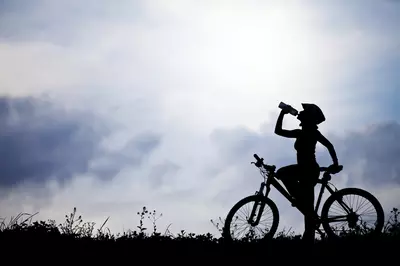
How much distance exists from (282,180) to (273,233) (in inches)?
44.3

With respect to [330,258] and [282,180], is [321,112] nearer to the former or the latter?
[282,180]

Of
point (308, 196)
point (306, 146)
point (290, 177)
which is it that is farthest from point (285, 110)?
point (308, 196)

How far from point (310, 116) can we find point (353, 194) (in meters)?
1.82

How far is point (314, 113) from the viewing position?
39.1 ft

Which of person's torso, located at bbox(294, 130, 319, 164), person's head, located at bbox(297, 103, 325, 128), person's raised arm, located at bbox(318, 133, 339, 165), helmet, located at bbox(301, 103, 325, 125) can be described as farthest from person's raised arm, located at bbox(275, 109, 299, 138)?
person's raised arm, located at bbox(318, 133, 339, 165)

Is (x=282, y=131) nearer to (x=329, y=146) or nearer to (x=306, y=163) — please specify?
(x=306, y=163)

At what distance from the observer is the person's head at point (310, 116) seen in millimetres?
11922

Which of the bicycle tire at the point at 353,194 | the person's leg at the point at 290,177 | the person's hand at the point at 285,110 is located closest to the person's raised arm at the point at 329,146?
the bicycle tire at the point at 353,194

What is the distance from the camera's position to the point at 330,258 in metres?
9.74

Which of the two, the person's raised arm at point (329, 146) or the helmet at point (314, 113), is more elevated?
the helmet at point (314, 113)

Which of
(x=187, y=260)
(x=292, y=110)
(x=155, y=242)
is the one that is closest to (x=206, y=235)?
(x=155, y=242)

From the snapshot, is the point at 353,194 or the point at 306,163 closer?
the point at 353,194

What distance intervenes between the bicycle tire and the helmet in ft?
5.06

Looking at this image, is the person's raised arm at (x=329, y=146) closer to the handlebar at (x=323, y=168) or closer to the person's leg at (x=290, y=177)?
the handlebar at (x=323, y=168)
